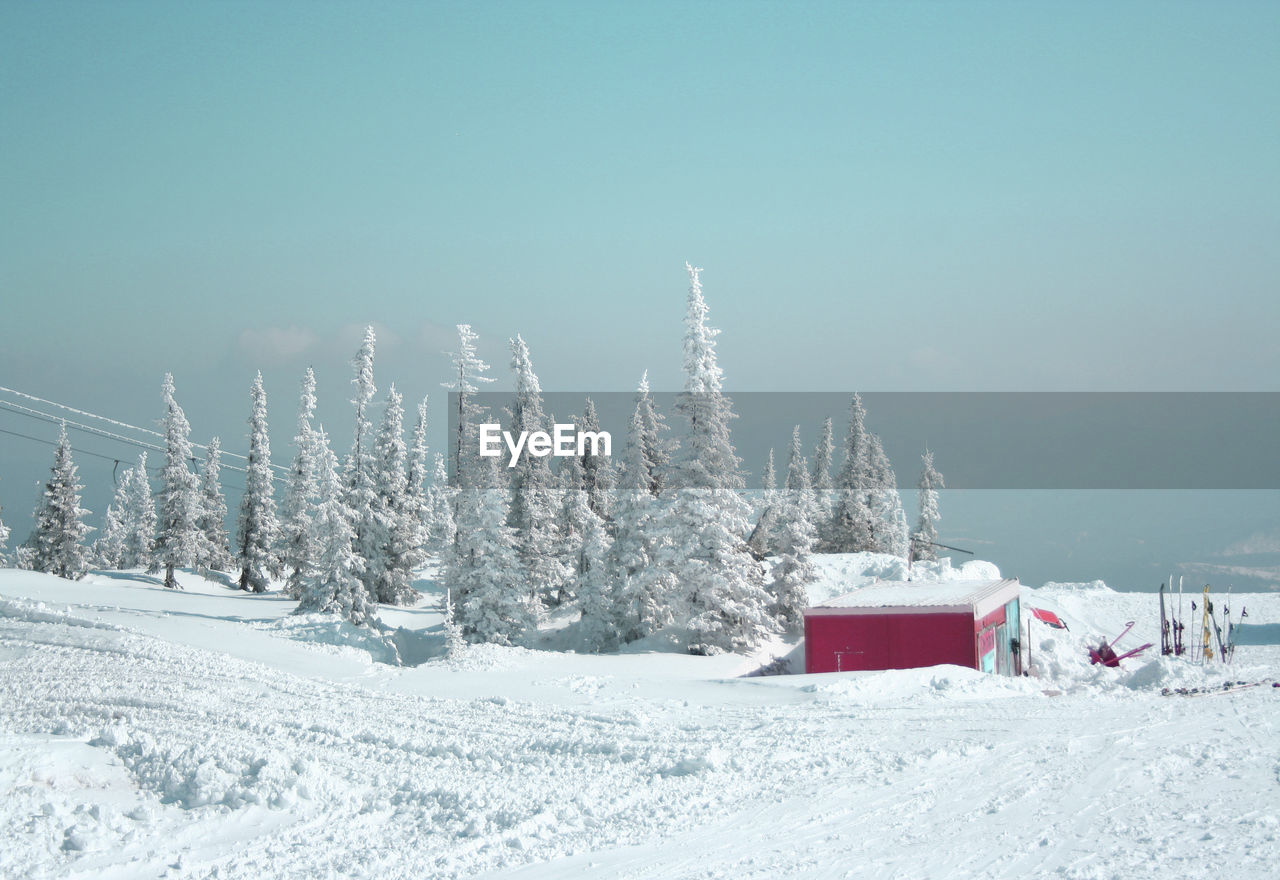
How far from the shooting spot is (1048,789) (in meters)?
11.3

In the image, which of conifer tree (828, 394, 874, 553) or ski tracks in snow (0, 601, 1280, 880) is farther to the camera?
conifer tree (828, 394, 874, 553)

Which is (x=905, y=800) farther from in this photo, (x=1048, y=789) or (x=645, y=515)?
(x=645, y=515)

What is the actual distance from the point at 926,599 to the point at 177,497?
4125cm

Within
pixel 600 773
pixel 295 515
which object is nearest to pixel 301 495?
pixel 295 515

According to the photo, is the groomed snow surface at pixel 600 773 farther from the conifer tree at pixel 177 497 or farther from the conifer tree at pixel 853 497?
the conifer tree at pixel 853 497

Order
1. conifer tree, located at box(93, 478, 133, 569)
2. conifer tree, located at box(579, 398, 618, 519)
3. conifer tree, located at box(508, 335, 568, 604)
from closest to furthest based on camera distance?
conifer tree, located at box(508, 335, 568, 604) < conifer tree, located at box(579, 398, 618, 519) < conifer tree, located at box(93, 478, 133, 569)

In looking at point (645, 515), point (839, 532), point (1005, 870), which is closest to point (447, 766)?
point (1005, 870)

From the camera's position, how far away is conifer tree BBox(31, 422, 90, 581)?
51.2m

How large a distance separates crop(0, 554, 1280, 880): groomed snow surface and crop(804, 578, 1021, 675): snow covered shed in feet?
17.2

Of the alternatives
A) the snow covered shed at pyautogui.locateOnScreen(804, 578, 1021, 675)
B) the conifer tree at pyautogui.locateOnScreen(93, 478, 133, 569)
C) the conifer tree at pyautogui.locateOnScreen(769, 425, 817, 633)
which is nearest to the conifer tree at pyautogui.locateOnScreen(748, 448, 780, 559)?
the conifer tree at pyautogui.locateOnScreen(769, 425, 817, 633)

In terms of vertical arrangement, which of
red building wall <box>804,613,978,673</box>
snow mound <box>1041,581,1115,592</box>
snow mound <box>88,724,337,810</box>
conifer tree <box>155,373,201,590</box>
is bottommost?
snow mound <box>1041,581,1115,592</box>

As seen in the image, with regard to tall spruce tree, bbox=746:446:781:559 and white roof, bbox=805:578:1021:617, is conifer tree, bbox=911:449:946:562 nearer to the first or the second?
tall spruce tree, bbox=746:446:781:559

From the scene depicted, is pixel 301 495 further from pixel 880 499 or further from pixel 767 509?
pixel 880 499

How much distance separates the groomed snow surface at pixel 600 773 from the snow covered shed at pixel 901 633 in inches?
206
